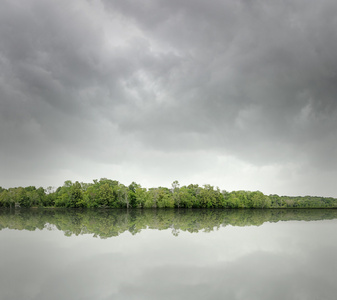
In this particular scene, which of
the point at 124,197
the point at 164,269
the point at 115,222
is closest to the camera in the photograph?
the point at 164,269

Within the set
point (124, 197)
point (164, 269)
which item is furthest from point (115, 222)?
point (124, 197)

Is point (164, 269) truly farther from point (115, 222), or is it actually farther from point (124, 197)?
point (124, 197)

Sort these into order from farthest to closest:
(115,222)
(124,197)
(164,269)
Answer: (124,197), (115,222), (164,269)

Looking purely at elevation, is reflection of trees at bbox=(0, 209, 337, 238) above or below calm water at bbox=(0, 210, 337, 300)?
below

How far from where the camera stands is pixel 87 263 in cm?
1241

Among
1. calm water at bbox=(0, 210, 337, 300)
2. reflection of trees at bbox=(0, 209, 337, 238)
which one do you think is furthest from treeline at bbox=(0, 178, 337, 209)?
calm water at bbox=(0, 210, 337, 300)

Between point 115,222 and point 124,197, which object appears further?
point 124,197

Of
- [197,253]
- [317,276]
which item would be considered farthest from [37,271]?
[317,276]

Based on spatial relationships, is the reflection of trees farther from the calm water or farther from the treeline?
the treeline

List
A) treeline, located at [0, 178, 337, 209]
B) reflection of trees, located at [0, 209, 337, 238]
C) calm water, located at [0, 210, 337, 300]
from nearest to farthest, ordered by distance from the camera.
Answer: calm water, located at [0, 210, 337, 300]
reflection of trees, located at [0, 209, 337, 238]
treeline, located at [0, 178, 337, 209]

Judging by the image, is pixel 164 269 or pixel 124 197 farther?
pixel 124 197

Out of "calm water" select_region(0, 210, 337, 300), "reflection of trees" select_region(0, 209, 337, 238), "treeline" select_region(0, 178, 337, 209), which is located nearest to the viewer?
"calm water" select_region(0, 210, 337, 300)

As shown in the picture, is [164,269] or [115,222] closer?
[164,269]

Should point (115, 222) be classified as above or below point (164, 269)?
below
